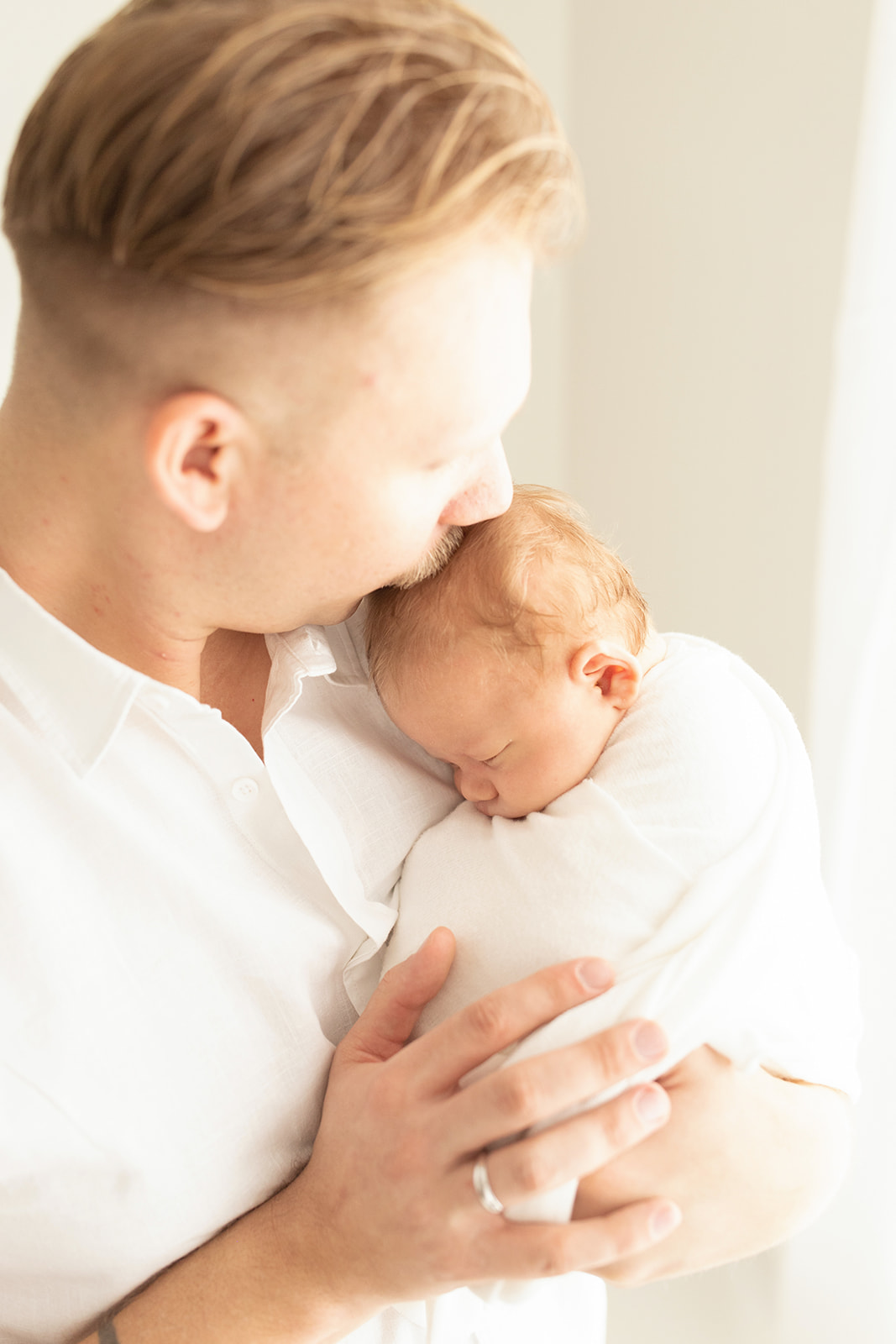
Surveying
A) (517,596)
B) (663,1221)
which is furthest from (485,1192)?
(517,596)

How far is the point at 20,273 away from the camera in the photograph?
86 centimetres

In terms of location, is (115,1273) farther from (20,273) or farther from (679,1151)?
(20,273)

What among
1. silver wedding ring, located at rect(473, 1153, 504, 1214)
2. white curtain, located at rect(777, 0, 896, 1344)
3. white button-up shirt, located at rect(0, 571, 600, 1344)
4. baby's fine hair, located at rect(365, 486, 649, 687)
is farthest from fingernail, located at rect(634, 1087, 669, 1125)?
white curtain, located at rect(777, 0, 896, 1344)

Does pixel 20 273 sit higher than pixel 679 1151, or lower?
higher

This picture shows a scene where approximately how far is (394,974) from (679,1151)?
0.89ft

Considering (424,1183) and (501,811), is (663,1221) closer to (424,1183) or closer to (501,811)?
(424,1183)

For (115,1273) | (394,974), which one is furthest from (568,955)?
(115,1273)

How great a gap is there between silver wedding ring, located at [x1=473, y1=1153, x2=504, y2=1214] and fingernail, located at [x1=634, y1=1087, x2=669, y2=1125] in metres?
0.12

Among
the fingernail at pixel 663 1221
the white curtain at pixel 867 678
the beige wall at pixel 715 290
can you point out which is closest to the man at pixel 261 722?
the fingernail at pixel 663 1221

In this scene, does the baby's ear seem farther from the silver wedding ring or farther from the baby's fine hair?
the silver wedding ring

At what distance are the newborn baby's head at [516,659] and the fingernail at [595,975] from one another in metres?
0.23

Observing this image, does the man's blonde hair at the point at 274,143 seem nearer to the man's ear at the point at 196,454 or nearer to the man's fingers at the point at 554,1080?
the man's ear at the point at 196,454

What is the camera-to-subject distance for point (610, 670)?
111 centimetres

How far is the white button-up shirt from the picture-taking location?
34.8 inches
